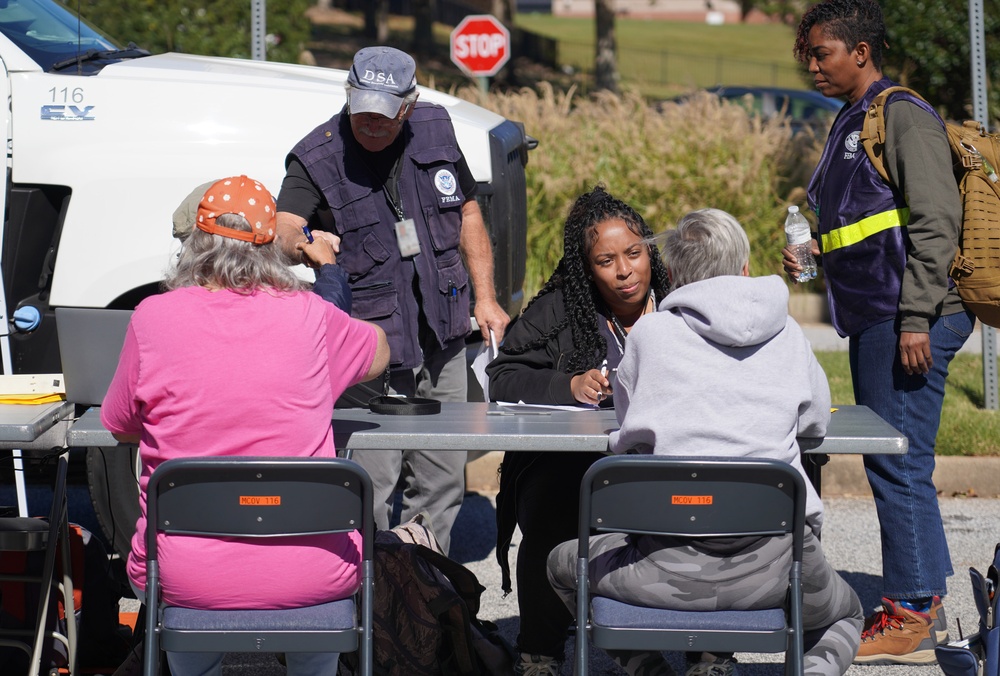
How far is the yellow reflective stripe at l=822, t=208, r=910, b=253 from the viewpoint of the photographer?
412 cm

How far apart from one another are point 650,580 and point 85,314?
1.80 meters

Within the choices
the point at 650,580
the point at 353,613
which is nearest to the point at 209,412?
the point at 353,613

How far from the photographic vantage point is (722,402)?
3.08 metres

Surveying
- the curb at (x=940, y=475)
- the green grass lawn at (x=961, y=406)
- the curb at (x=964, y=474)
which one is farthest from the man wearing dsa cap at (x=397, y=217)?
the green grass lawn at (x=961, y=406)

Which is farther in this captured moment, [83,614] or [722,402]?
[83,614]

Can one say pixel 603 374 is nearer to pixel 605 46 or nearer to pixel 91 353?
pixel 91 353

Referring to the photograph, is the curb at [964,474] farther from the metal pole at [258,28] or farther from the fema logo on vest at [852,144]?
the metal pole at [258,28]

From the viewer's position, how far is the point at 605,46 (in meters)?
25.6

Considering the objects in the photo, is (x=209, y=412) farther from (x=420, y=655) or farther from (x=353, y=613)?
(x=420, y=655)

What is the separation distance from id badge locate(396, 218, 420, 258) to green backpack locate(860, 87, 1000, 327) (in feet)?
5.25

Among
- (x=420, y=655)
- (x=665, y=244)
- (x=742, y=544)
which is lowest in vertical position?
(x=420, y=655)

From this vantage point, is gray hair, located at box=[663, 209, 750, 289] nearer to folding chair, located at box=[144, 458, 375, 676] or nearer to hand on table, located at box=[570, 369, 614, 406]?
hand on table, located at box=[570, 369, 614, 406]

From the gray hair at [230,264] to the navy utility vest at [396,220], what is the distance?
1.32 metres

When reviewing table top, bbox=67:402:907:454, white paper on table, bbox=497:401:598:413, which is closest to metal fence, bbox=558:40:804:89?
white paper on table, bbox=497:401:598:413
